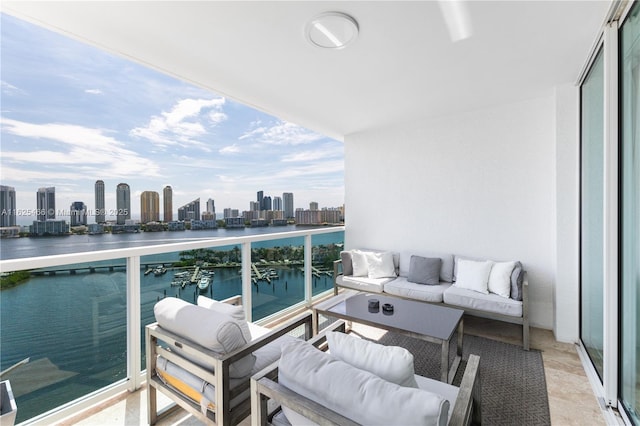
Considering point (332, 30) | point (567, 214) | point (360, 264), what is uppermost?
point (332, 30)

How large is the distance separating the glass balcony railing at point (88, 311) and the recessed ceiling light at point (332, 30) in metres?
2.14

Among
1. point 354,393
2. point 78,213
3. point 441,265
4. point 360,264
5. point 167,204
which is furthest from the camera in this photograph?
point 360,264

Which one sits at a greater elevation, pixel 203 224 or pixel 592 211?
pixel 592 211

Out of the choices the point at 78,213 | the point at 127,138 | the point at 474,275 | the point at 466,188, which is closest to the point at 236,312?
the point at 78,213

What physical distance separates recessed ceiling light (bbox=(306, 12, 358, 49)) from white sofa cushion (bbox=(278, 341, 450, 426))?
214cm

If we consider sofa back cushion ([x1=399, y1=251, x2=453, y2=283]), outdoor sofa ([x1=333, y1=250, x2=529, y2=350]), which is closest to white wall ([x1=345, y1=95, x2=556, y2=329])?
sofa back cushion ([x1=399, y1=251, x2=453, y2=283])

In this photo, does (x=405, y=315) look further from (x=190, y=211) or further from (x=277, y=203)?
(x=277, y=203)

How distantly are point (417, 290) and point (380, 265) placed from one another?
74 centimetres

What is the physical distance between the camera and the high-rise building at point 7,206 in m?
2.04

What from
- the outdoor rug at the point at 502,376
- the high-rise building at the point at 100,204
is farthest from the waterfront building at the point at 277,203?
the outdoor rug at the point at 502,376

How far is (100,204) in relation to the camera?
2799 millimetres

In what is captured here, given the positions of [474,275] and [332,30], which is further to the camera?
[474,275]

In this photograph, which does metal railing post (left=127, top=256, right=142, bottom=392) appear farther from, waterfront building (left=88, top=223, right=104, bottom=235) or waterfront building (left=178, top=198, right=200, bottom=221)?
waterfront building (left=178, top=198, right=200, bottom=221)

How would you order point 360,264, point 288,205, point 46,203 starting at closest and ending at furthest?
1. point 46,203
2. point 360,264
3. point 288,205
